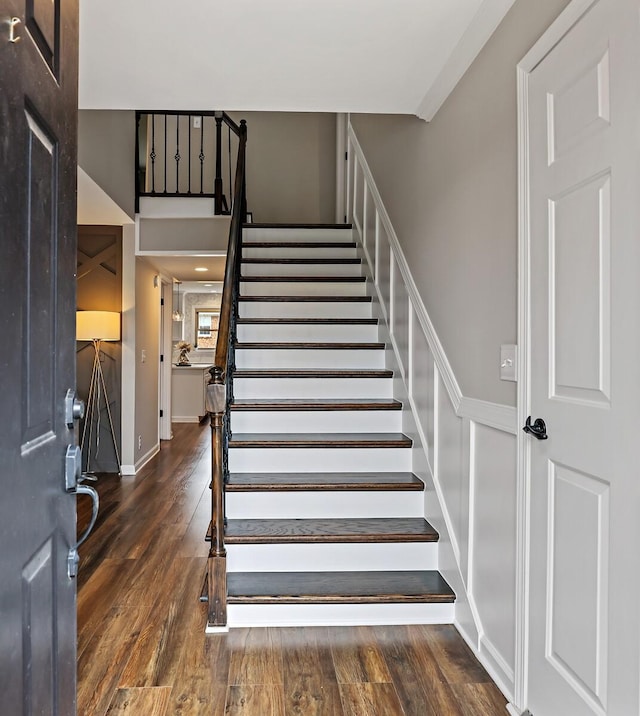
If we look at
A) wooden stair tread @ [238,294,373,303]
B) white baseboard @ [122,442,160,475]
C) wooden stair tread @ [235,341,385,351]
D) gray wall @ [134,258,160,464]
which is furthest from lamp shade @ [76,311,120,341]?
wooden stair tread @ [235,341,385,351]

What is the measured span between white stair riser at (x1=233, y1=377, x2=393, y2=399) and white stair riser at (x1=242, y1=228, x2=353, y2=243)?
2.07 m

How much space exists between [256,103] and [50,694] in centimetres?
237

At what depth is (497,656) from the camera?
194 cm

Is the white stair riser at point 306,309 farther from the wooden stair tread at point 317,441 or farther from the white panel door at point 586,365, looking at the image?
the white panel door at point 586,365

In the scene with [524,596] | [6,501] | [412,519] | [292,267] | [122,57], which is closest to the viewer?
[6,501]

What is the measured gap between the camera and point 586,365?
1403mm

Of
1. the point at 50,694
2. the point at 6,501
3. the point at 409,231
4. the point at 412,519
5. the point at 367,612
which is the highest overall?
the point at 409,231

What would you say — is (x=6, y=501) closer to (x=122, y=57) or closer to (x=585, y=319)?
(x=585, y=319)

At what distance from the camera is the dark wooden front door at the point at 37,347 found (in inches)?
29.7

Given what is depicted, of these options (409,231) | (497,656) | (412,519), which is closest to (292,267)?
(409,231)

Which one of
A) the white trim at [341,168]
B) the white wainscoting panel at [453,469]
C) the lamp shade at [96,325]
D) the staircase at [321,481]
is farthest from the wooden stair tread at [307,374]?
the white trim at [341,168]

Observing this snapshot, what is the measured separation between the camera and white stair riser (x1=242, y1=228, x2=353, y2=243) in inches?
204

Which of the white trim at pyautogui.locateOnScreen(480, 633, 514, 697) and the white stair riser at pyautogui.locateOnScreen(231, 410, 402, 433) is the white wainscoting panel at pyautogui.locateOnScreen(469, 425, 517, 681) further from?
the white stair riser at pyautogui.locateOnScreen(231, 410, 402, 433)

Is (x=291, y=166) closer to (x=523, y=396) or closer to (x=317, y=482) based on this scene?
(x=317, y=482)
